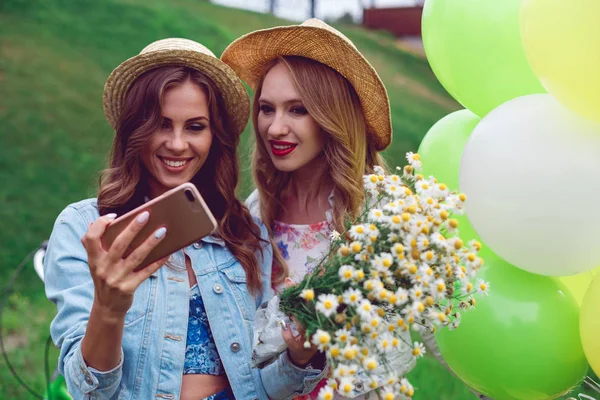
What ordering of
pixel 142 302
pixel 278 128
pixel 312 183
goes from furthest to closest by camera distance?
pixel 312 183 < pixel 278 128 < pixel 142 302

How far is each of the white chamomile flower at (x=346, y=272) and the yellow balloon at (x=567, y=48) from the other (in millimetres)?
880

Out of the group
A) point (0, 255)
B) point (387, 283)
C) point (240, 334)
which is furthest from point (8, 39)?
point (387, 283)

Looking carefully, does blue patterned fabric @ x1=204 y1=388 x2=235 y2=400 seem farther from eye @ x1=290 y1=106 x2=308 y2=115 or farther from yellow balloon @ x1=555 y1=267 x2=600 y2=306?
yellow balloon @ x1=555 y1=267 x2=600 y2=306

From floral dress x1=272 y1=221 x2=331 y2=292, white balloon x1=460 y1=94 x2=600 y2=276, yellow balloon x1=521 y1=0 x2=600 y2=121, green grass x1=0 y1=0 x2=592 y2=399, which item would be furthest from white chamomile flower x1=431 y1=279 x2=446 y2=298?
green grass x1=0 y1=0 x2=592 y2=399

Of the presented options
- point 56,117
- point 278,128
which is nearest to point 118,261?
point 278,128

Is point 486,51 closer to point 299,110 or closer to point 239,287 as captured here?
point 299,110

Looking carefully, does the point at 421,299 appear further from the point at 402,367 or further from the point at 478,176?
the point at 402,367

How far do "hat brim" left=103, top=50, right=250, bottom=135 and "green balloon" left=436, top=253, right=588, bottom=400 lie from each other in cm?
105

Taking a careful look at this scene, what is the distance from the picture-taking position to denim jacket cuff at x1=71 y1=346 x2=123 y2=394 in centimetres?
185

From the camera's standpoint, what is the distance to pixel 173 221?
1.68m

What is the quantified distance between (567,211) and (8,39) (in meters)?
8.63

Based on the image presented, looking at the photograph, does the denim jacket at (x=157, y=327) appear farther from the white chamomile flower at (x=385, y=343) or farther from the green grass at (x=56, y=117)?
the green grass at (x=56, y=117)

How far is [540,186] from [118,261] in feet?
3.92

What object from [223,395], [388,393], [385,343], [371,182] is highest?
[371,182]
